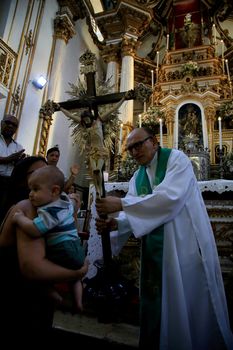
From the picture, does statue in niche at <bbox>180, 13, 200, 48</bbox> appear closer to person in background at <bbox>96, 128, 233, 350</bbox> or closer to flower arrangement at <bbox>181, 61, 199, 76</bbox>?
flower arrangement at <bbox>181, 61, 199, 76</bbox>

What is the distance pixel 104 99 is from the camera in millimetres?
2332

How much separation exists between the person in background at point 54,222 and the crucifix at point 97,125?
0.72m

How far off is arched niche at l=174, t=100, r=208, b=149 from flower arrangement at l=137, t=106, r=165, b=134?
49 centimetres

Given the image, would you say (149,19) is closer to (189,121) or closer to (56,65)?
(56,65)

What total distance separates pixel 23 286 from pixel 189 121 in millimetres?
5781

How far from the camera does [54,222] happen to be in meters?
0.97

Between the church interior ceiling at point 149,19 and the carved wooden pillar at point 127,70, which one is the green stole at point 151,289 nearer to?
the carved wooden pillar at point 127,70

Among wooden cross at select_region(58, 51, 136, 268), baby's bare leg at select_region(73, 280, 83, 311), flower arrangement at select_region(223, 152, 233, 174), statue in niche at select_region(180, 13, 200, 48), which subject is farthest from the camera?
statue in niche at select_region(180, 13, 200, 48)

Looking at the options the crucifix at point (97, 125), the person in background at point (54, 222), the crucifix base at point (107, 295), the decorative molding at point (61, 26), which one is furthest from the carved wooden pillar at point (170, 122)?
the person in background at point (54, 222)

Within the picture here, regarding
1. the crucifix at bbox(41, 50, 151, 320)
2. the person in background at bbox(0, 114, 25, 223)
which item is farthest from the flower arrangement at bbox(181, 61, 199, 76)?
the person in background at bbox(0, 114, 25, 223)

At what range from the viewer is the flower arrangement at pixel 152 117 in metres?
6.37

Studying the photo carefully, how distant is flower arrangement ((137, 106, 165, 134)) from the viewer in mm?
6371

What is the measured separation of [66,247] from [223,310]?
3.70 ft

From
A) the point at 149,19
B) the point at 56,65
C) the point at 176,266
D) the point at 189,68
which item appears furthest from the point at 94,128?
the point at 149,19
